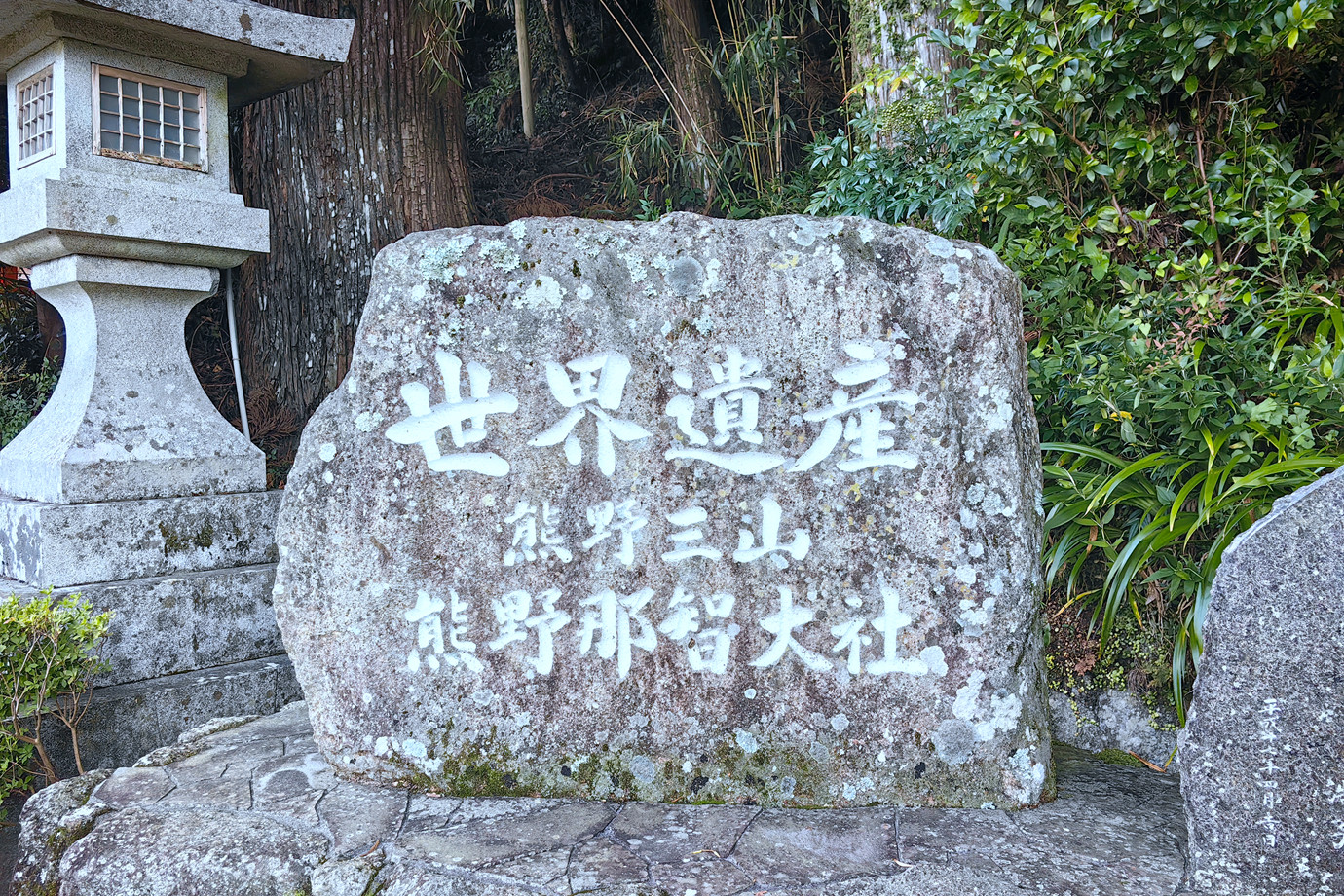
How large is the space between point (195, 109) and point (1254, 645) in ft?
13.9

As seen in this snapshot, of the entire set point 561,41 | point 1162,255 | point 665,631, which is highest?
point 561,41

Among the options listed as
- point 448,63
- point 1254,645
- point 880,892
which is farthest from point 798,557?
point 448,63

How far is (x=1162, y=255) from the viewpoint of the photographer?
3.33m

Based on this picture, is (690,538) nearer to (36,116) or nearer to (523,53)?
(36,116)

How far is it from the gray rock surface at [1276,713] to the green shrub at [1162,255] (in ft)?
2.32

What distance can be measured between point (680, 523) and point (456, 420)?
706 millimetres

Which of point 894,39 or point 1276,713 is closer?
point 1276,713

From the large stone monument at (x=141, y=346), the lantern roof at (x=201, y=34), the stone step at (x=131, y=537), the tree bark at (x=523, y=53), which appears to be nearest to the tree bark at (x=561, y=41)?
the tree bark at (x=523, y=53)

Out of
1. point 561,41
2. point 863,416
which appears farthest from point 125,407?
point 561,41

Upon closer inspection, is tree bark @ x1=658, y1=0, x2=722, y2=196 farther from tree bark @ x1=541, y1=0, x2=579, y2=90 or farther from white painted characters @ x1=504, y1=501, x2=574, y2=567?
white painted characters @ x1=504, y1=501, x2=574, y2=567

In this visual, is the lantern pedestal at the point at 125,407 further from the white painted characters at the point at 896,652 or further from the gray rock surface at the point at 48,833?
the white painted characters at the point at 896,652

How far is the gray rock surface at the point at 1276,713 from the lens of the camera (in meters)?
1.88

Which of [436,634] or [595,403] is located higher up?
[595,403]

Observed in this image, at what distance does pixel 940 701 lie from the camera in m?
2.38
